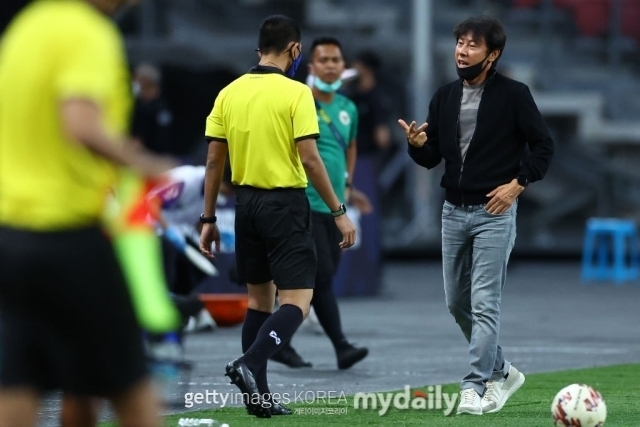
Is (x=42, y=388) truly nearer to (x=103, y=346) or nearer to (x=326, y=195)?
(x=103, y=346)

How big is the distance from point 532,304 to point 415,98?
15.1 ft

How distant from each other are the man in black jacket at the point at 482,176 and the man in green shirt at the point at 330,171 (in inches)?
78.6

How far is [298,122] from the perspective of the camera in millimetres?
7312

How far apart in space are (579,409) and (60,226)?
309cm

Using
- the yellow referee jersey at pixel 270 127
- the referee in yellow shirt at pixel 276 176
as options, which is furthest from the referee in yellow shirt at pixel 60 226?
the yellow referee jersey at pixel 270 127

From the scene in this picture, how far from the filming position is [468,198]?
24.6ft

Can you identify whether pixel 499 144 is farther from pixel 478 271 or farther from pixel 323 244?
pixel 323 244

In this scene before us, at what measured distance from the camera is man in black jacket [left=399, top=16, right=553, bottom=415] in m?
7.38

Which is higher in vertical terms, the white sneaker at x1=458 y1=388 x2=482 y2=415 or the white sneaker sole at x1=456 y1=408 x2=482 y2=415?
the white sneaker at x1=458 y1=388 x2=482 y2=415

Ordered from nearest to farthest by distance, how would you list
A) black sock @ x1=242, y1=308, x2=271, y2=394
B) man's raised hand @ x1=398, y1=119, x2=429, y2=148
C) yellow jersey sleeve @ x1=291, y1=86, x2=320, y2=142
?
yellow jersey sleeve @ x1=291, y1=86, x2=320, y2=142 → man's raised hand @ x1=398, y1=119, x2=429, y2=148 → black sock @ x1=242, y1=308, x2=271, y2=394

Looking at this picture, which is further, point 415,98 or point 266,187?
point 415,98

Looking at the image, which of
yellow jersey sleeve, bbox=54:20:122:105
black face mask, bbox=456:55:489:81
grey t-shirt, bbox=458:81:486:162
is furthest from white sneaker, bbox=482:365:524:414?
yellow jersey sleeve, bbox=54:20:122:105

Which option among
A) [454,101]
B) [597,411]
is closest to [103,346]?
[597,411]

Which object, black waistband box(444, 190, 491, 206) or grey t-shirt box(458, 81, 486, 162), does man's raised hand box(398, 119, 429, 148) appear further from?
black waistband box(444, 190, 491, 206)
